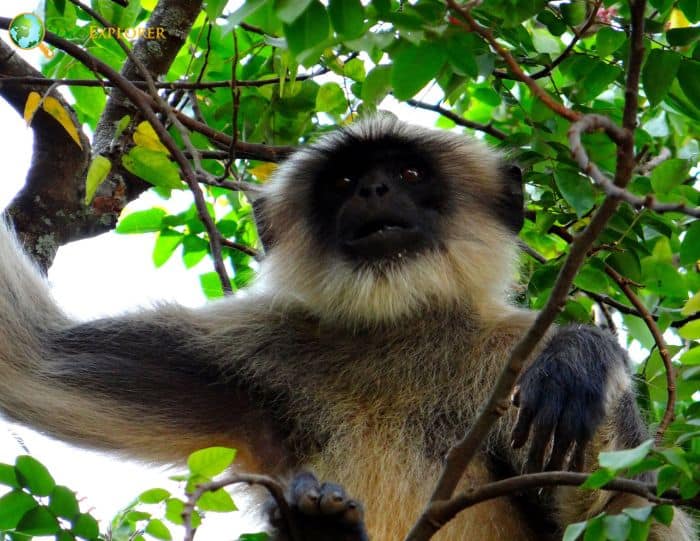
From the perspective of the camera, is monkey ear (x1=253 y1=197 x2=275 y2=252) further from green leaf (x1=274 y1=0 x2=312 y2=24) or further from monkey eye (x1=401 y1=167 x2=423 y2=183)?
green leaf (x1=274 y1=0 x2=312 y2=24)

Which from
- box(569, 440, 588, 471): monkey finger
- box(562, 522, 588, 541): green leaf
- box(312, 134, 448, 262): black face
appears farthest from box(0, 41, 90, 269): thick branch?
box(562, 522, 588, 541): green leaf

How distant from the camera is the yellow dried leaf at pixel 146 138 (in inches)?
139

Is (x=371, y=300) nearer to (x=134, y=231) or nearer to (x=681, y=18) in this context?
(x=134, y=231)

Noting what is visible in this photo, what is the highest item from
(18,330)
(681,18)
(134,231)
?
(681,18)

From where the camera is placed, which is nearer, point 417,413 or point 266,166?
point 417,413

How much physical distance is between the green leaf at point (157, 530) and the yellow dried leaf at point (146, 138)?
1525 mm

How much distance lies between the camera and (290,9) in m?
2.05

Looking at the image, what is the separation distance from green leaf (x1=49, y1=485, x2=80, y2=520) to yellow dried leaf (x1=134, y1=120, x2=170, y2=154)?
1.40 metres

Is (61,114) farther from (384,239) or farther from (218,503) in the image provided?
(218,503)

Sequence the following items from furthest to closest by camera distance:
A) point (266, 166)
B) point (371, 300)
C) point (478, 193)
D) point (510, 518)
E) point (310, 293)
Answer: point (266, 166), point (478, 193), point (310, 293), point (371, 300), point (510, 518)

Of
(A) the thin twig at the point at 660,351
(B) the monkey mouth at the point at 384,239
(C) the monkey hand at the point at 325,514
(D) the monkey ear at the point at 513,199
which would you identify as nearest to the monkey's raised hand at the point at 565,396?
(A) the thin twig at the point at 660,351

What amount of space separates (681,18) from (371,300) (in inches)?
82.4

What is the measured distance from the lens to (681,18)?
4.65m

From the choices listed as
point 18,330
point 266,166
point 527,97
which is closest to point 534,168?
point 527,97
